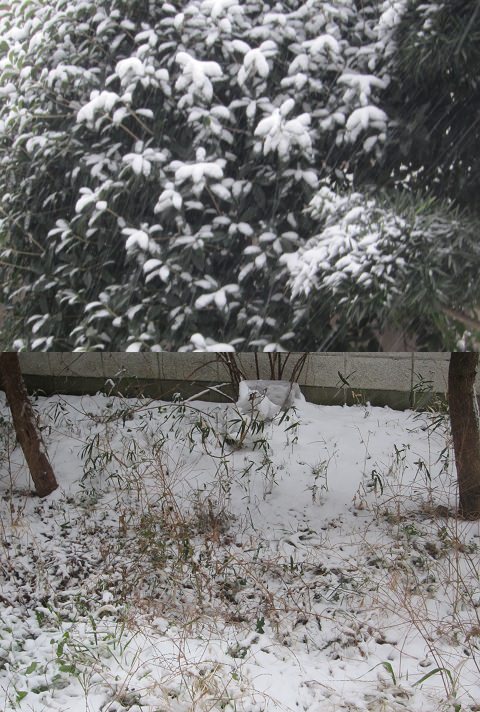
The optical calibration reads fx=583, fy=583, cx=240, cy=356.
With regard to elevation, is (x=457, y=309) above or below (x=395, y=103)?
below

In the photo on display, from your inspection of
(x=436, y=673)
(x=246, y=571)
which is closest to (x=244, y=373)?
(x=246, y=571)

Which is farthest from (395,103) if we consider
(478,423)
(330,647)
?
(330,647)

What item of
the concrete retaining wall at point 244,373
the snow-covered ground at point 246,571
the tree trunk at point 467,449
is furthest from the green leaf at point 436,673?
the concrete retaining wall at point 244,373

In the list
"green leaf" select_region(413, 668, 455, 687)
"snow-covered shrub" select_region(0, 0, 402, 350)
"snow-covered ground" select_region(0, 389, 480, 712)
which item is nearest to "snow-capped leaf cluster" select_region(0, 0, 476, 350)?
"snow-covered shrub" select_region(0, 0, 402, 350)

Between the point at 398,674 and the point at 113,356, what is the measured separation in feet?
2.90

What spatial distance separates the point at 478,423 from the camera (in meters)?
1.19

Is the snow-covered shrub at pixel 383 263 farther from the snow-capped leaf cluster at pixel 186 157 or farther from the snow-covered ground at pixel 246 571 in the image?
the snow-covered ground at pixel 246 571

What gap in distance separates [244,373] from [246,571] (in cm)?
52

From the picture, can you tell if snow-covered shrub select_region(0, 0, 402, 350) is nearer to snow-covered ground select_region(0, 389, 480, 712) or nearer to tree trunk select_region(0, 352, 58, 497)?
snow-covered ground select_region(0, 389, 480, 712)

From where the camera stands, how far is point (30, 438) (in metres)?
1.46

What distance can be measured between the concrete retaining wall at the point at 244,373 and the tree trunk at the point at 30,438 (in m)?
0.17

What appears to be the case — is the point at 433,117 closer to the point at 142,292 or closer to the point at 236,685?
the point at 142,292

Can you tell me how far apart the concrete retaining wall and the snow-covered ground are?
0.08 meters

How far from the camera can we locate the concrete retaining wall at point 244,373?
0.62 m
